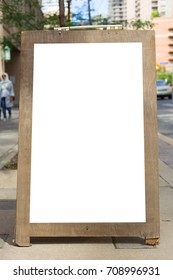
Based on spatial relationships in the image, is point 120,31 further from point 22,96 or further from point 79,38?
point 22,96

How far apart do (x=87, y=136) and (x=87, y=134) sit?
2 cm

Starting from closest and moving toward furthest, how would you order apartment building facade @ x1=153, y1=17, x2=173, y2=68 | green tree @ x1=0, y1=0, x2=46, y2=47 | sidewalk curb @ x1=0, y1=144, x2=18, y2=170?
sidewalk curb @ x1=0, y1=144, x2=18, y2=170, green tree @ x1=0, y1=0, x2=46, y2=47, apartment building facade @ x1=153, y1=17, x2=173, y2=68

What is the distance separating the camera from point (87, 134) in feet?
16.4

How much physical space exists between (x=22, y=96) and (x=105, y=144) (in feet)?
2.79

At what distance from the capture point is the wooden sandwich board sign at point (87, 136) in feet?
16.3

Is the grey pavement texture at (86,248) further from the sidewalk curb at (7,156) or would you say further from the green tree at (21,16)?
the green tree at (21,16)

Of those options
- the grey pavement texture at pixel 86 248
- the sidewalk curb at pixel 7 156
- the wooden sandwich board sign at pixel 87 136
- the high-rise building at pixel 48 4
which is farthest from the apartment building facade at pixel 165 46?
the wooden sandwich board sign at pixel 87 136

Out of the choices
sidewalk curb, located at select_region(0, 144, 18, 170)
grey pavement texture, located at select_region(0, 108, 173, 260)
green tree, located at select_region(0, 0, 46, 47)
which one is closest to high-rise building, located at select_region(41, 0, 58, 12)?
green tree, located at select_region(0, 0, 46, 47)

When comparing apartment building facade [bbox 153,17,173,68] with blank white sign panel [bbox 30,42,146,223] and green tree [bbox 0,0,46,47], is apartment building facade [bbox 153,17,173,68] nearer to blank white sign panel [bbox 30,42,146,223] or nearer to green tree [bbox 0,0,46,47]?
green tree [bbox 0,0,46,47]

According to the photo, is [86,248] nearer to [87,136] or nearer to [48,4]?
[87,136]

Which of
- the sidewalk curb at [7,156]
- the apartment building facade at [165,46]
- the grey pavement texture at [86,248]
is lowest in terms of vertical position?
the grey pavement texture at [86,248]

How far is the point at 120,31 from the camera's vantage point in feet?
16.3

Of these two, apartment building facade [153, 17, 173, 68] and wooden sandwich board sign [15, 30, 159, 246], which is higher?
apartment building facade [153, 17, 173, 68]

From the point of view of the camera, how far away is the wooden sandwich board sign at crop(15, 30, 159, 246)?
495 cm
